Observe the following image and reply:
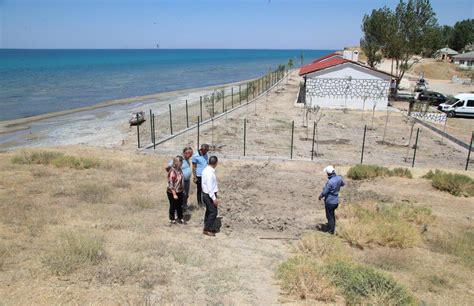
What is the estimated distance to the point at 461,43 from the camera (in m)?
99.4

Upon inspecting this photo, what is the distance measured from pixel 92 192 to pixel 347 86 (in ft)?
77.8

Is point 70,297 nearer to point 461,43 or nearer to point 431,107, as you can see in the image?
point 431,107

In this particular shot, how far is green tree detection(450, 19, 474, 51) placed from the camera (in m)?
96.9

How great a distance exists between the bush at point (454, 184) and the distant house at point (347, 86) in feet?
58.6

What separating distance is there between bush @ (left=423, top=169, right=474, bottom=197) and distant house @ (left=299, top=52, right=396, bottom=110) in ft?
58.6

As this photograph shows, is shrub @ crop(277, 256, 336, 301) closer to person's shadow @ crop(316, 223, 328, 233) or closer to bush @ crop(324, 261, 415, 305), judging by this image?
bush @ crop(324, 261, 415, 305)

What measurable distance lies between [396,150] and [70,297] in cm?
1597

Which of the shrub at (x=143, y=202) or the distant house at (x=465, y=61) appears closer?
the shrub at (x=143, y=202)

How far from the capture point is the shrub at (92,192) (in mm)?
9984

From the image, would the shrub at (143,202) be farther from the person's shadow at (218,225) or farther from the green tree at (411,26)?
the green tree at (411,26)

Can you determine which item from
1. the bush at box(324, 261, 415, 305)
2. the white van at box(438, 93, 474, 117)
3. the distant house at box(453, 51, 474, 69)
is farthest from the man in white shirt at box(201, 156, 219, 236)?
the distant house at box(453, 51, 474, 69)

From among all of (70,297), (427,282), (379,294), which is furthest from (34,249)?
(427,282)

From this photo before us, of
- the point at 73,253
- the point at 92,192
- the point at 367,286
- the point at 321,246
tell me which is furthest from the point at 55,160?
the point at 367,286

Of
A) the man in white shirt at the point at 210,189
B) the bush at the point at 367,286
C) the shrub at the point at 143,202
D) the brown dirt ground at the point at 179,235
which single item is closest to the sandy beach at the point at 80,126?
the brown dirt ground at the point at 179,235
